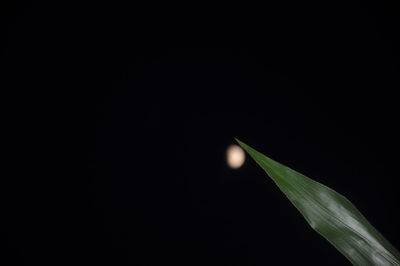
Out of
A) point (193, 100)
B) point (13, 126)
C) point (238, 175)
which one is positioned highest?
point (13, 126)

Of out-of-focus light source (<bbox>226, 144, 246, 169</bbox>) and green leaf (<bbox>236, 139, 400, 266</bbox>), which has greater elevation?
out-of-focus light source (<bbox>226, 144, 246, 169</bbox>)

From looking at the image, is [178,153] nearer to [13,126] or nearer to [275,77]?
[275,77]

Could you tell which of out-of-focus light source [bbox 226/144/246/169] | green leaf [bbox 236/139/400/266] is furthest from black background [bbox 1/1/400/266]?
green leaf [bbox 236/139/400/266]

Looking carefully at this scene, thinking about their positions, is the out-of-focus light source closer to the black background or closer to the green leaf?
the black background

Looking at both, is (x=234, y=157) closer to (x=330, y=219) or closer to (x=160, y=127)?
(x=160, y=127)

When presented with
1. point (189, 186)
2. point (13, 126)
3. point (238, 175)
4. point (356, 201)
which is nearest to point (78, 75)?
point (13, 126)

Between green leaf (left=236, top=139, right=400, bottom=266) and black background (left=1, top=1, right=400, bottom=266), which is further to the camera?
black background (left=1, top=1, right=400, bottom=266)
